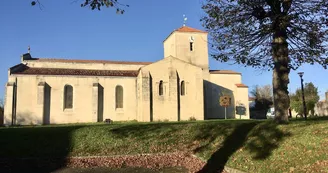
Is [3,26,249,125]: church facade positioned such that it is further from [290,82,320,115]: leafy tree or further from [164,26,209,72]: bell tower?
[290,82,320,115]: leafy tree

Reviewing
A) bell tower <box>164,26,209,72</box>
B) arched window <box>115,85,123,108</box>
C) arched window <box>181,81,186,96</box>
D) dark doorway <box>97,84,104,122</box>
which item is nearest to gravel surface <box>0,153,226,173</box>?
dark doorway <box>97,84,104,122</box>

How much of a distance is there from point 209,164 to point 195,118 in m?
27.2

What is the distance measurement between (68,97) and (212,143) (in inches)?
1094

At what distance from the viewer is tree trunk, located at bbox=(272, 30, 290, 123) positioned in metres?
13.7

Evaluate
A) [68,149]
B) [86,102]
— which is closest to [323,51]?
[68,149]

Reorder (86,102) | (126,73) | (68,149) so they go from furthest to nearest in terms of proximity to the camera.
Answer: (126,73), (86,102), (68,149)

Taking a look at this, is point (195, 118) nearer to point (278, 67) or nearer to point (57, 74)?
point (57, 74)

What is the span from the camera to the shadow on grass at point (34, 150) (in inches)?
517

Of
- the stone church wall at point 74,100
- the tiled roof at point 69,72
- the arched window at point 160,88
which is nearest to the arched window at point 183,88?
the arched window at point 160,88

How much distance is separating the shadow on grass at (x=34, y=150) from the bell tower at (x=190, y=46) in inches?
1181

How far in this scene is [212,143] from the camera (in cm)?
1416

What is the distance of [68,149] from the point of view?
1562 centimetres

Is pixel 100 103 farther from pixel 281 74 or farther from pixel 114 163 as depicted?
pixel 281 74

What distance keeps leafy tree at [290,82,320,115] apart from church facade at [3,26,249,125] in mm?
10139
